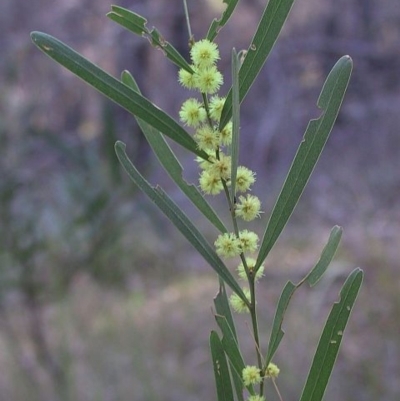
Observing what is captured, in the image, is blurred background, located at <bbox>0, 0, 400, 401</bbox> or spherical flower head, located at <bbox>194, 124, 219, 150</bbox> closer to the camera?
spherical flower head, located at <bbox>194, 124, 219, 150</bbox>

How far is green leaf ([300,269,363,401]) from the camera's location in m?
0.41

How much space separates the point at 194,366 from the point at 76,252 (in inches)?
45.7

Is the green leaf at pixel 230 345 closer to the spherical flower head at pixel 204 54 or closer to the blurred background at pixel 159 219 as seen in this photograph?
the spherical flower head at pixel 204 54

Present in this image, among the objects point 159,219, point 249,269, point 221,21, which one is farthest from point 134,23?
point 159,219

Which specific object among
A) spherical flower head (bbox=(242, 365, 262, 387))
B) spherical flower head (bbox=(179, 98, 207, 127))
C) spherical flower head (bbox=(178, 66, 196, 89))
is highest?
spherical flower head (bbox=(178, 66, 196, 89))

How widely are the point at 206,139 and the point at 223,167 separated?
0.7 inches

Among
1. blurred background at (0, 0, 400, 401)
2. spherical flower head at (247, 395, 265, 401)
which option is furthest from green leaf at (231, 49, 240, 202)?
blurred background at (0, 0, 400, 401)

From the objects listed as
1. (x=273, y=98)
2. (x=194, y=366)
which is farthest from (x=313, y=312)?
(x=273, y=98)

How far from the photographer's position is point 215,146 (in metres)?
0.40

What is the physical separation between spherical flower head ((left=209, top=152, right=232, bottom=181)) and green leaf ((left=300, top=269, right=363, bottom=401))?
88mm

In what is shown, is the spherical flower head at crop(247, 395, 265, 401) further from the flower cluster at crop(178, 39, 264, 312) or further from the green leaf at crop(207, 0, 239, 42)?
the green leaf at crop(207, 0, 239, 42)

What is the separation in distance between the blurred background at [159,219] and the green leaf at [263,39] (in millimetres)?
1716

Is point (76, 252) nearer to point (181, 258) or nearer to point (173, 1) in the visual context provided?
point (181, 258)

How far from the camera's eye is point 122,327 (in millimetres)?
3455
